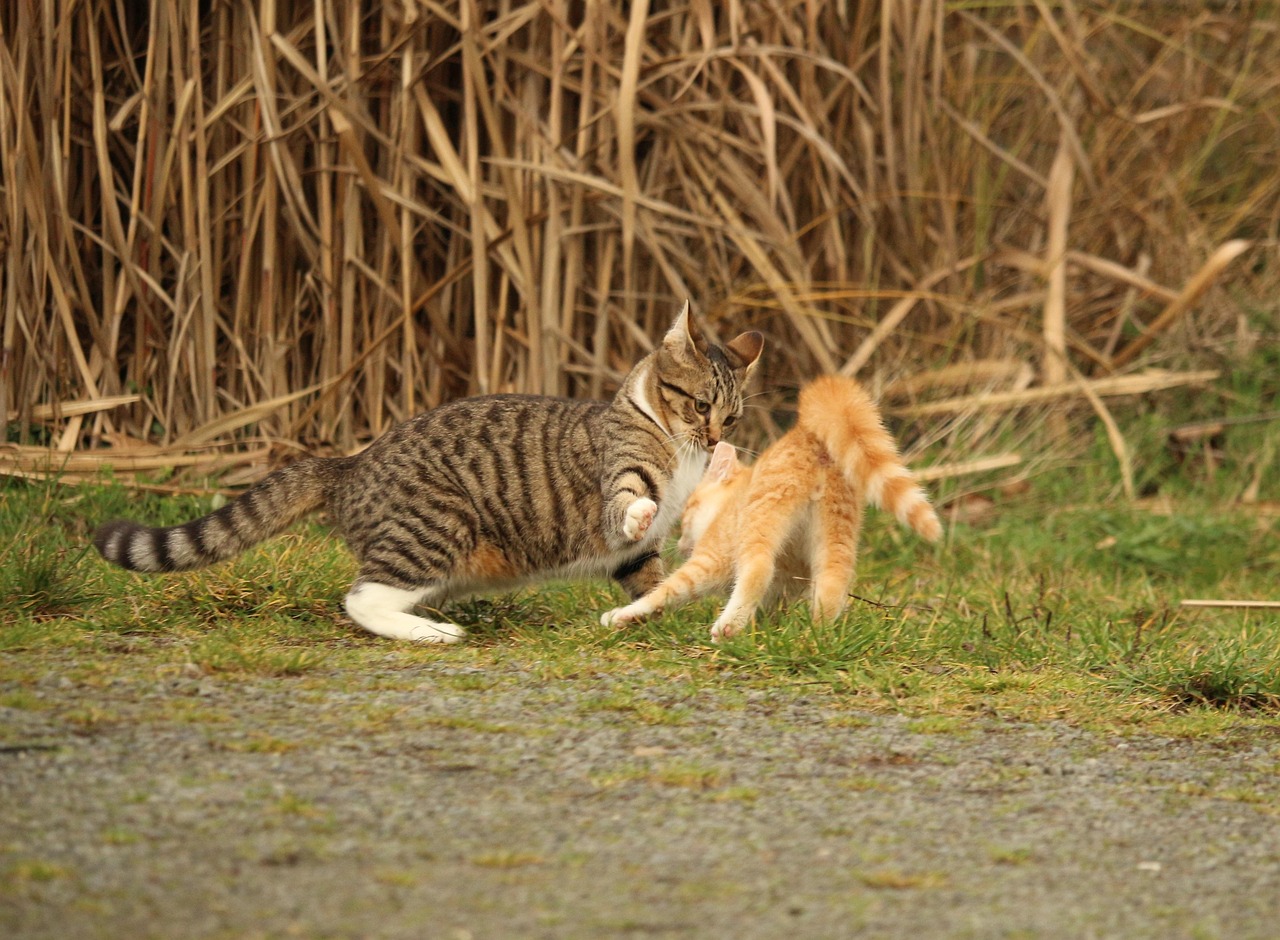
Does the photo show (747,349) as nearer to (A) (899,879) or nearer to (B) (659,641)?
(B) (659,641)

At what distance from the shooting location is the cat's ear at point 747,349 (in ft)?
16.0

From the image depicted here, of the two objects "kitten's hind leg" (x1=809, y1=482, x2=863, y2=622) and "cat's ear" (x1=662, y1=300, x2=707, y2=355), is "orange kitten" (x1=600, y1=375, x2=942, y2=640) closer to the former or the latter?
"kitten's hind leg" (x1=809, y1=482, x2=863, y2=622)

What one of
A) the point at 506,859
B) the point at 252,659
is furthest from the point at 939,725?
the point at 252,659

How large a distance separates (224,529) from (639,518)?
1.17 metres

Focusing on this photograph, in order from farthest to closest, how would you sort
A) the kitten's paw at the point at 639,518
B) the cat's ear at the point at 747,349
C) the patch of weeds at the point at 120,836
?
the cat's ear at the point at 747,349 < the kitten's paw at the point at 639,518 < the patch of weeds at the point at 120,836

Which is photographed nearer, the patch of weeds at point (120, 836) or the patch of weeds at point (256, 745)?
the patch of weeds at point (120, 836)

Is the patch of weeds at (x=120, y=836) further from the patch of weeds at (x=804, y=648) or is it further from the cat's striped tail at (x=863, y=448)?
the cat's striped tail at (x=863, y=448)

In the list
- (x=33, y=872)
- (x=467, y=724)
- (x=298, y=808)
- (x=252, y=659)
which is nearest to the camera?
(x=33, y=872)

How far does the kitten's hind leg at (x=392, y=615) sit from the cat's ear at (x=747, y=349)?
1.42m

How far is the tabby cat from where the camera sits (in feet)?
13.4

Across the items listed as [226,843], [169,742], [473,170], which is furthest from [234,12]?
[226,843]

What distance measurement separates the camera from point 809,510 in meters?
4.23

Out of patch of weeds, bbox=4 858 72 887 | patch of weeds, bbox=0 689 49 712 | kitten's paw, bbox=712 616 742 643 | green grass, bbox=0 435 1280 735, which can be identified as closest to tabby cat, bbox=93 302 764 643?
green grass, bbox=0 435 1280 735

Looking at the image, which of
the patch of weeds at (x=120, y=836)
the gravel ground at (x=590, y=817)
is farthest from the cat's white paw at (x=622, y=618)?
the patch of weeds at (x=120, y=836)
